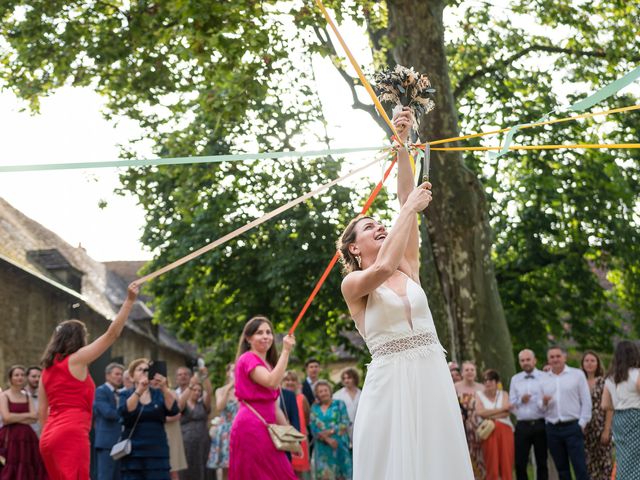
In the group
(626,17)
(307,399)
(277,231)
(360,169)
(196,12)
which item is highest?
(626,17)

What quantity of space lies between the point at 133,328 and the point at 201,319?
14.7m

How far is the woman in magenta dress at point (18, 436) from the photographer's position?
9.75 meters

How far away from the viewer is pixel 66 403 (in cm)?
793

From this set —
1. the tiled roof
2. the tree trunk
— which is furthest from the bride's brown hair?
the tiled roof

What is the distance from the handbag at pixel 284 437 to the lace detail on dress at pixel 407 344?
2.69 meters

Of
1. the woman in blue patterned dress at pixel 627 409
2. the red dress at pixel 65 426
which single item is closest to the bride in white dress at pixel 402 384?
the red dress at pixel 65 426

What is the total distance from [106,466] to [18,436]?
2211 mm

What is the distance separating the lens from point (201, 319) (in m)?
26.2

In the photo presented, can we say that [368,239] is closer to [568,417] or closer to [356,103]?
[568,417]

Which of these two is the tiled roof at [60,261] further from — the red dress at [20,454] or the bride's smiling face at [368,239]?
the bride's smiling face at [368,239]

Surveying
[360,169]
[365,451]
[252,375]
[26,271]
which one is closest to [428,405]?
[365,451]

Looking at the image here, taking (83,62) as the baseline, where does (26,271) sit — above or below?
below

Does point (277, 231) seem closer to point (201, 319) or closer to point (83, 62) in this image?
point (201, 319)

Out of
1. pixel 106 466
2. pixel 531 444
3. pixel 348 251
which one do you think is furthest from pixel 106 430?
pixel 348 251
